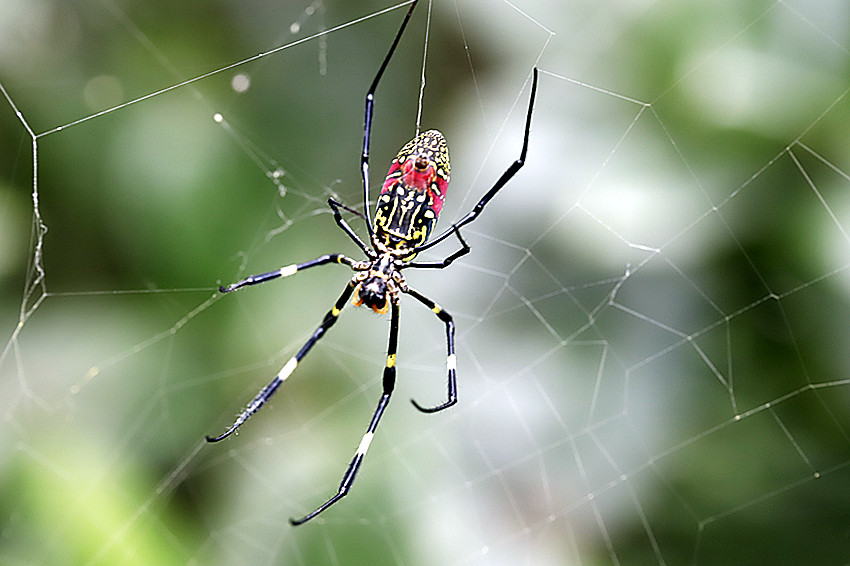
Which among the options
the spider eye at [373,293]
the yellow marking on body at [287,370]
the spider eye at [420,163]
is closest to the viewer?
the spider eye at [420,163]

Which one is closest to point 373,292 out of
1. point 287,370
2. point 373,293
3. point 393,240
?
point 373,293

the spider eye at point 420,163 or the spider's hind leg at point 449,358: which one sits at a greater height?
the spider eye at point 420,163

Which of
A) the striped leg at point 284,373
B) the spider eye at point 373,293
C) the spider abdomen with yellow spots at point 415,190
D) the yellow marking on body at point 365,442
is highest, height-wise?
the spider abdomen with yellow spots at point 415,190

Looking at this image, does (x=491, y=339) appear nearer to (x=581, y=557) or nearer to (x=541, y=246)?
(x=541, y=246)

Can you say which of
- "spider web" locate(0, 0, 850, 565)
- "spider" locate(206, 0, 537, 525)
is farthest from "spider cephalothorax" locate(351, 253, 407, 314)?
"spider web" locate(0, 0, 850, 565)

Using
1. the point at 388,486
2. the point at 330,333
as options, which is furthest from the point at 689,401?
the point at 330,333

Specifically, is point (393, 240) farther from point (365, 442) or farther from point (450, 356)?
point (365, 442)

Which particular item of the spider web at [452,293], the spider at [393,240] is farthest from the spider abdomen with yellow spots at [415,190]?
the spider web at [452,293]

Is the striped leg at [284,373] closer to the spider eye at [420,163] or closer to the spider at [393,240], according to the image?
the spider at [393,240]
